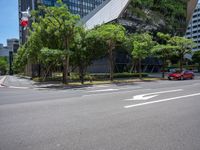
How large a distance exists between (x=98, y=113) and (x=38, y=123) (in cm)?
228

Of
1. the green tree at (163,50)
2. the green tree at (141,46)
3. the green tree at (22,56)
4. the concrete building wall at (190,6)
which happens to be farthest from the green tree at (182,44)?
the concrete building wall at (190,6)

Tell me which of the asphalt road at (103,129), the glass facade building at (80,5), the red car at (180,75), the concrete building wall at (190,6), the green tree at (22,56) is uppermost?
the glass facade building at (80,5)

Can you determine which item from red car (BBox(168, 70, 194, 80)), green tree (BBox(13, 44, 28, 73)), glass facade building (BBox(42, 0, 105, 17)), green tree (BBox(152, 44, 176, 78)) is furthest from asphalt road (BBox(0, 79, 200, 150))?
glass facade building (BBox(42, 0, 105, 17))

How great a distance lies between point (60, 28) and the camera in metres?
26.3

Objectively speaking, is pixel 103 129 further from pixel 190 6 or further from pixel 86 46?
pixel 190 6

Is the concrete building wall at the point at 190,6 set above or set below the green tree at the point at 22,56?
above

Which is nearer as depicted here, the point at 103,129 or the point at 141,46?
the point at 103,129

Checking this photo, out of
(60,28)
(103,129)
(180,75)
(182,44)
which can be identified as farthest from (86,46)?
(103,129)

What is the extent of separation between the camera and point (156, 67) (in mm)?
56031

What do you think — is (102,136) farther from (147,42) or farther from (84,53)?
(147,42)

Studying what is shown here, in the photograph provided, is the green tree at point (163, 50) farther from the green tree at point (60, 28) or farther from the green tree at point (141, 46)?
the green tree at point (60, 28)

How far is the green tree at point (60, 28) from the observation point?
996 inches

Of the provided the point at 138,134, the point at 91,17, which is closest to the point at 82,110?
the point at 138,134

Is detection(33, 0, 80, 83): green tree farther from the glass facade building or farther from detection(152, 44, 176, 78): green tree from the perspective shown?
the glass facade building
